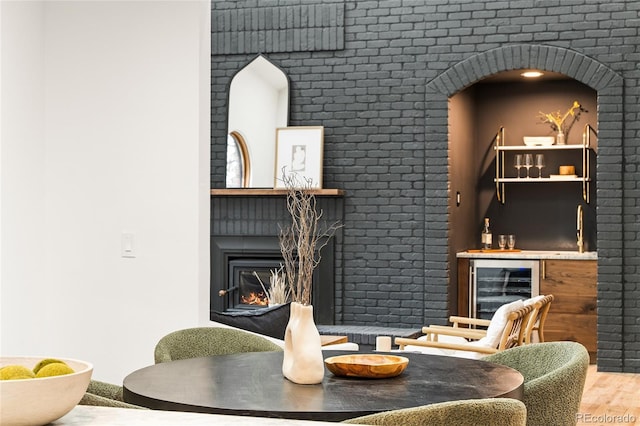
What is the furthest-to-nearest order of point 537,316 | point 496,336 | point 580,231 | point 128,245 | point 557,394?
point 580,231 < point 537,316 < point 496,336 < point 128,245 < point 557,394

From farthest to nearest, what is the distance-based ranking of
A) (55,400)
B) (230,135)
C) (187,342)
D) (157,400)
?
(230,135), (187,342), (157,400), (55,400)

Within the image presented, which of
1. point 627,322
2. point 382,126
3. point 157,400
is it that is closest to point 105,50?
point 157,400

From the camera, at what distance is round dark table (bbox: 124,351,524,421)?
245 centimetres

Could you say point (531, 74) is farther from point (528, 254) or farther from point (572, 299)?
point (572, 299)

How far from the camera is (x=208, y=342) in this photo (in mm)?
3750

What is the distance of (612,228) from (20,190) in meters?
5.30

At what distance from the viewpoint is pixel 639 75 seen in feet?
25.5

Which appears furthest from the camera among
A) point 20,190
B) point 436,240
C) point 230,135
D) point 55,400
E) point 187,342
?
point 230,135

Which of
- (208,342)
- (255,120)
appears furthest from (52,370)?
(255,120)

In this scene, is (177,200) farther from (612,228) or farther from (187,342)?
(612,228)

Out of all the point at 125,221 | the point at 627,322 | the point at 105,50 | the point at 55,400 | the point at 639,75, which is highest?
the point at 639,75

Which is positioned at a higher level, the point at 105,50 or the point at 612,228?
the point at 105,50

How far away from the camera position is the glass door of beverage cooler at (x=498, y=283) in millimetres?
8367

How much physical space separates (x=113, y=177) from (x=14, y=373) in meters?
2.72
